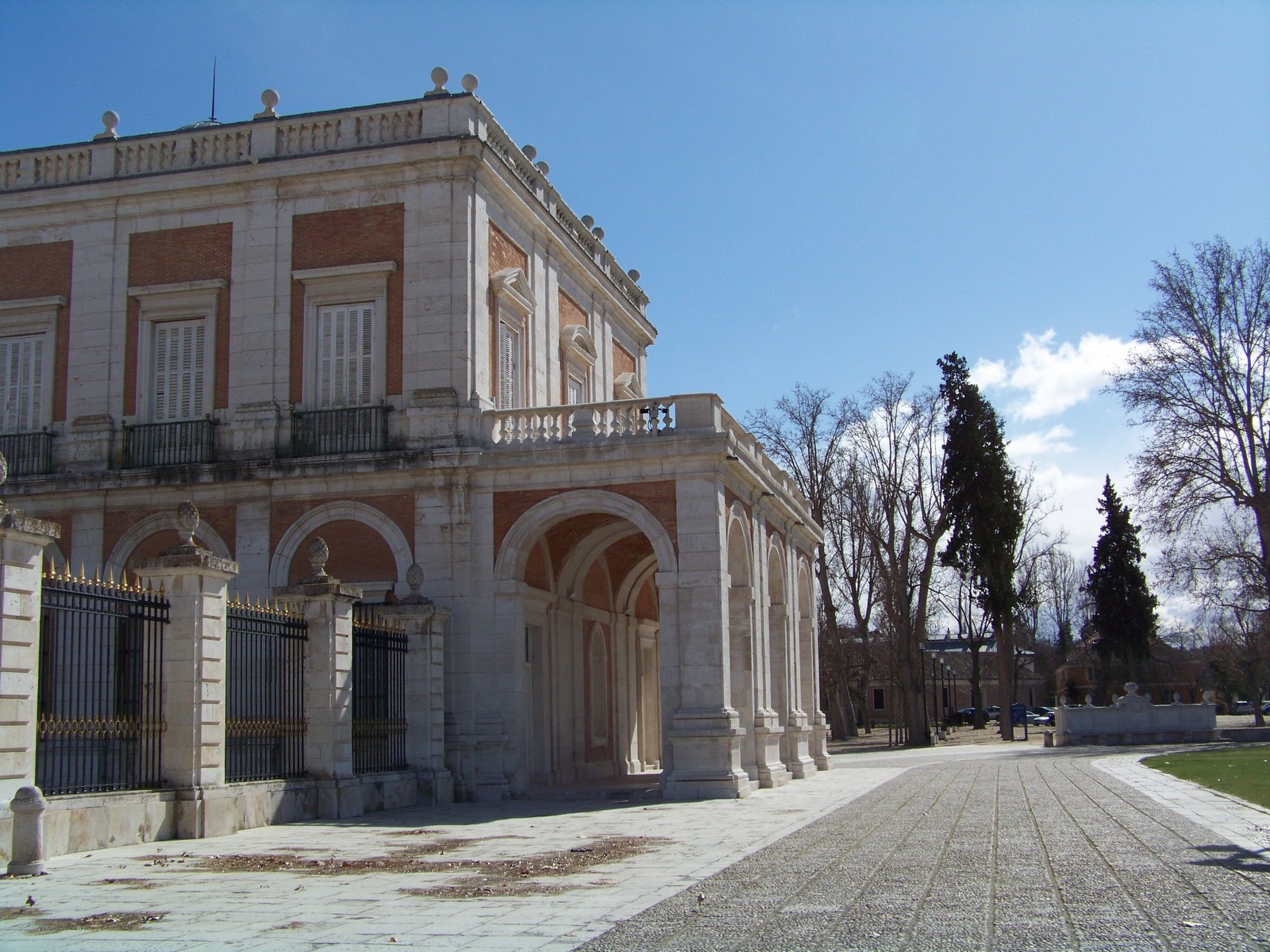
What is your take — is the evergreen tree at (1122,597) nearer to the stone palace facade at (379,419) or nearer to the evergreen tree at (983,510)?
the evergreen tree at (983,510)

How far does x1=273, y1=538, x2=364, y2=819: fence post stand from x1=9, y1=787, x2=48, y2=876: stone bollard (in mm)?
6074

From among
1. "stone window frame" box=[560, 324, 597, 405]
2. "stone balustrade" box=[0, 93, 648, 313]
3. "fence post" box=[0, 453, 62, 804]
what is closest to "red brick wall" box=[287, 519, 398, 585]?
"stone window frame" box=[560, 324, 597, 405]

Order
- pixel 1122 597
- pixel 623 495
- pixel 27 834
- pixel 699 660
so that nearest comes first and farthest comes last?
1. pixel 27 834
2. pixel 699 660
3. pixel 623 495
4. pixel 1122 597

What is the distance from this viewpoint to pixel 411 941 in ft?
24.7

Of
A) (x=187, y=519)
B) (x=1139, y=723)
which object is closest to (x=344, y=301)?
(x=187, y=519)

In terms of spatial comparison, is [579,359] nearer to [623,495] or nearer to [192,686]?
[623,495]

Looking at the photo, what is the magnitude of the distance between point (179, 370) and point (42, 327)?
311 cm

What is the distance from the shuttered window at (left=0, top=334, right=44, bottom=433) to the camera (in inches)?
968

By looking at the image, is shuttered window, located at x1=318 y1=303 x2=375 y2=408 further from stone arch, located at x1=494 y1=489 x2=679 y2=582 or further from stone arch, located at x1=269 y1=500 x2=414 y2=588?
stone arch, located at x1=494 y1=489 x2=679 y2=582

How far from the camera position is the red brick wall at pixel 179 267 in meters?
24.1

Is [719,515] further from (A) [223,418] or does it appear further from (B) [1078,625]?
(B) [1078,625]

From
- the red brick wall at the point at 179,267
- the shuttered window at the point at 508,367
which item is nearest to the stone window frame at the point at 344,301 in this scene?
the red brick wall at the point at 179,267

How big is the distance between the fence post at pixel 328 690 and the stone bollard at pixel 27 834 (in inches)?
239

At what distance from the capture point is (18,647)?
11.5 metres
